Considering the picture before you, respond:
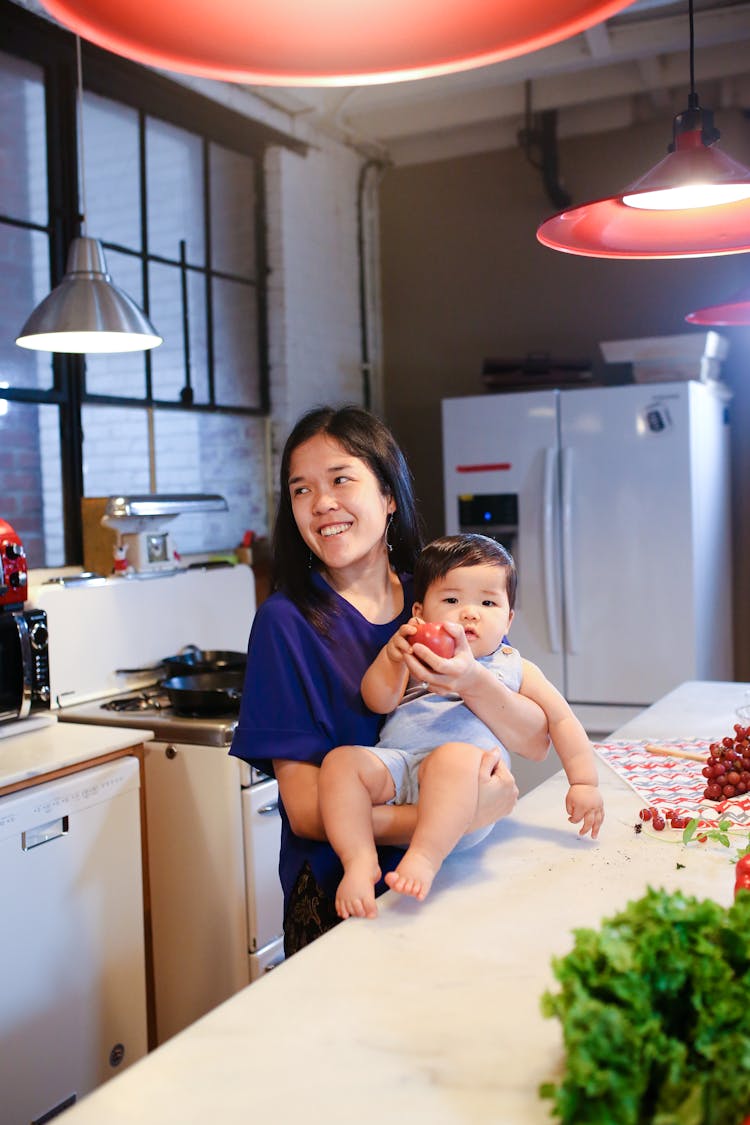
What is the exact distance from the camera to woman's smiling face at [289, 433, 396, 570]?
1.63 meters

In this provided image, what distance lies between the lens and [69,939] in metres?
2.37

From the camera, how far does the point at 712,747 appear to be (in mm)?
1853

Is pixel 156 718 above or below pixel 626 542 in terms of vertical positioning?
below

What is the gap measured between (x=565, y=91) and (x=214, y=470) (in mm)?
2211

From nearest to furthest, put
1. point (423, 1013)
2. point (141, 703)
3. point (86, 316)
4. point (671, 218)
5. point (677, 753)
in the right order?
point (423, 1013) → point (671, 218) → point (677, 753) → point (86, 316) → point (141, 703)

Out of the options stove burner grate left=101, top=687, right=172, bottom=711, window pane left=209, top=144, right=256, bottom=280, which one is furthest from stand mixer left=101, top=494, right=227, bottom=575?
window pane left=209, top=144, right=256, bottom=280

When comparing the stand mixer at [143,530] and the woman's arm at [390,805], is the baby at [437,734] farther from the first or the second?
the stand mixer at [143,530]

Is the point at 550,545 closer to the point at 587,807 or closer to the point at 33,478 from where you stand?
the point at 33,478

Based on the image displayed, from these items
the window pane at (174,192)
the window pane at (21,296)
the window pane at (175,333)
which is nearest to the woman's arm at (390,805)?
the window pane at (21,296)

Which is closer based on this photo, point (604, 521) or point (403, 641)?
point (403, 641)

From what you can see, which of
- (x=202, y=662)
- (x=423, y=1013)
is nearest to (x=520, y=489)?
(x=202, y=662)

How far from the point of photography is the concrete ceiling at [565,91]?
12.8 feet

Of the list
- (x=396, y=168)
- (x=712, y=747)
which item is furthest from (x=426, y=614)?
(x=396, y=168)

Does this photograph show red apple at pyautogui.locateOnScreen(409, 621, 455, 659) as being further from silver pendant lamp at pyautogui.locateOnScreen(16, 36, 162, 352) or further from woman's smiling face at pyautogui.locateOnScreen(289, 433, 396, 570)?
silver pendant lamp at pyautogui.locateOnScreen(16, 36, 162, 352)
